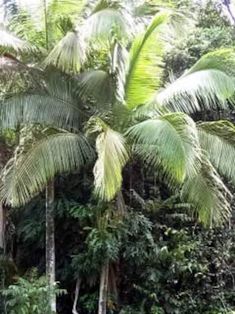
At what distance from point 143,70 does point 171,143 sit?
1379 millimetres

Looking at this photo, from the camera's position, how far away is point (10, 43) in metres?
6.61

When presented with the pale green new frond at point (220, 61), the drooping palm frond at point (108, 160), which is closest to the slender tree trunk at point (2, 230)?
the drooping palm frond at point (108, 160)

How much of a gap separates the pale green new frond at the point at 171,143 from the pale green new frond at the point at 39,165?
790mm

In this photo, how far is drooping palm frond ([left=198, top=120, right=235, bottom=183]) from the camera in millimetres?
6949

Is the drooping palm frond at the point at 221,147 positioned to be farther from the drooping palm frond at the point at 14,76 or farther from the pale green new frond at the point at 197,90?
the drooping palm frond at the point at 14,76

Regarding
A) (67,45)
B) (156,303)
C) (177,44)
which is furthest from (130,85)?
(156,303)

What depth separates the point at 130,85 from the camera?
7074mm

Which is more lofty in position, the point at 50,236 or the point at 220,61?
the point at 220,61

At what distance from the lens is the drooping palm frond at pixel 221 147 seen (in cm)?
695

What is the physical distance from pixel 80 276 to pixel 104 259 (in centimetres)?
62

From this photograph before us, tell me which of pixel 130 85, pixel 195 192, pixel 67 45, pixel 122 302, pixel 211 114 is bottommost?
pixel 122 302

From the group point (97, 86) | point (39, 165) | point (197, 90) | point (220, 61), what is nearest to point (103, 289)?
point (39, 165)

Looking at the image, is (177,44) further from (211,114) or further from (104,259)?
(104,259)

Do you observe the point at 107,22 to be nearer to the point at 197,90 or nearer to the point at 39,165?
the point at 197,90
